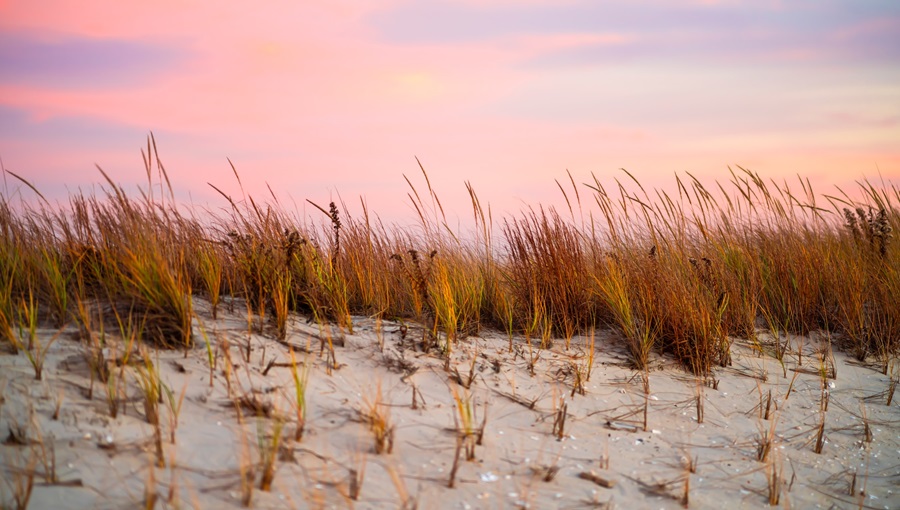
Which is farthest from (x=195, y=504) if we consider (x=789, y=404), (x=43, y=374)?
(x=789, y=404)

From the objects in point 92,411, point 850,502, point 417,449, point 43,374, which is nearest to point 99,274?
point 43,374

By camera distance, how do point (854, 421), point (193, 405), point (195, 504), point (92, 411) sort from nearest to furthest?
point (195, 504), point (92, 411), point (193, 405), point (854, 421)

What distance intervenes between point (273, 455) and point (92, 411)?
80 centimetres

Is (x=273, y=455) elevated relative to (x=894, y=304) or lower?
lower

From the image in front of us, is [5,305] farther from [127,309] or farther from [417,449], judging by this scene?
[417,449]

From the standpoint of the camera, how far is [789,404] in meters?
3.92

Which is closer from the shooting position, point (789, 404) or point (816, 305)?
point (789, 404)

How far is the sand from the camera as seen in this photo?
89.7 inches

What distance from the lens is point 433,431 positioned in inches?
111

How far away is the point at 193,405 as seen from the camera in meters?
2.67

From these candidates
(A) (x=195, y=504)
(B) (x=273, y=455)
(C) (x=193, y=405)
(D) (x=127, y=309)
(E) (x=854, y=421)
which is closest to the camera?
(A) (x=195, y=504)

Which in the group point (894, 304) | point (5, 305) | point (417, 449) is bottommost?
point (417, 449)

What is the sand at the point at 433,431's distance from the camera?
2277mm

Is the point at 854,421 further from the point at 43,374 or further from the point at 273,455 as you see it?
the point at 43,374
